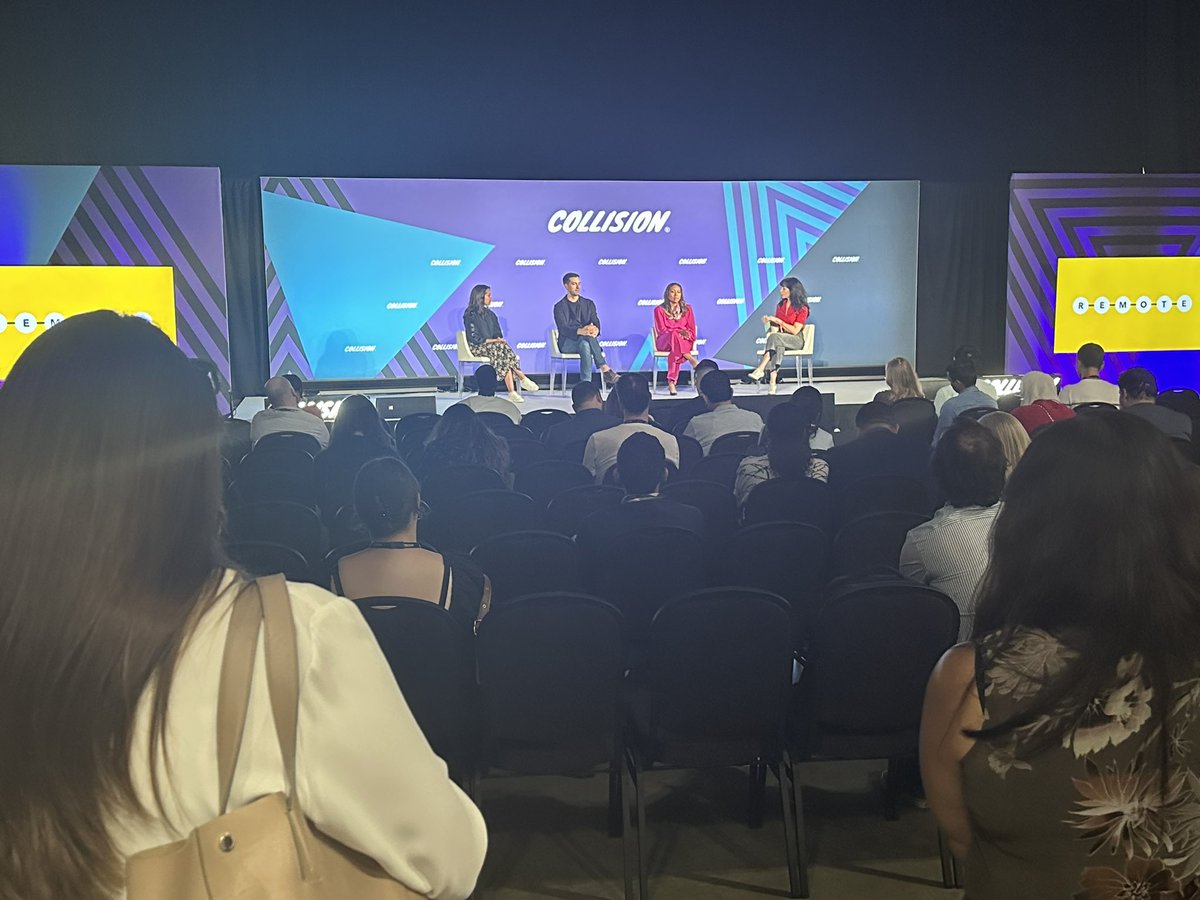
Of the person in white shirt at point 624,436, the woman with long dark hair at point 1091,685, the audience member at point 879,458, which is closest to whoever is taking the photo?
the woman with long dark hair at point 1091,685

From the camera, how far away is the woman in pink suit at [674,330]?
38.4 ft

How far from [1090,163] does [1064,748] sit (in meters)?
13.2

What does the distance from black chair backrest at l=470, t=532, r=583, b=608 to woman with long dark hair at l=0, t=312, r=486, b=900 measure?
2769mm

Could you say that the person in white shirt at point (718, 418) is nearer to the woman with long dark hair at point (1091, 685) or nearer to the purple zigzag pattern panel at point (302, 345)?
the woman with long dark hair at point (1091, 685)

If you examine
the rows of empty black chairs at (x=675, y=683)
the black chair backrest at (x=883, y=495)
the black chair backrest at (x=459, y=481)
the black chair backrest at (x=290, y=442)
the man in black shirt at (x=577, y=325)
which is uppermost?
the man in black shirt at (x=577, y=325)

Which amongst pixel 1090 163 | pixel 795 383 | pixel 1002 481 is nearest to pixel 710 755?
pixel 1002 481

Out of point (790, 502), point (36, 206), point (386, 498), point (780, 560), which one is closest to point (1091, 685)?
point (386, 498)

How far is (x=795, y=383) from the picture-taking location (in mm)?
12008

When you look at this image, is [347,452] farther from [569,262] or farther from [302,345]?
[569,262]

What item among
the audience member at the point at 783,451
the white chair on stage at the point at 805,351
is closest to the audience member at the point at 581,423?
the audience member at the point at 783,451

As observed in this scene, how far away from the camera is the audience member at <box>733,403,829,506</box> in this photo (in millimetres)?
4957

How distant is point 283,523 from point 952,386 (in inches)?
185

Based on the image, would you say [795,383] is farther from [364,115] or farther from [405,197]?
[364,115]

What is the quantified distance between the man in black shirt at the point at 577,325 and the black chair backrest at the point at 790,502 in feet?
22.1
